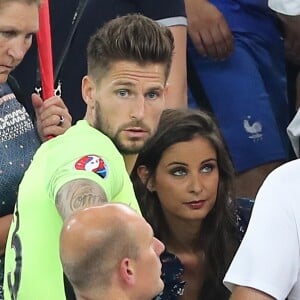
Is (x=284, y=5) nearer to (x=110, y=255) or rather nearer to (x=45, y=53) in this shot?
(x=45, y=53)

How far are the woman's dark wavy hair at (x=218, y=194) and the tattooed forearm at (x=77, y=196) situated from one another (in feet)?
3.84

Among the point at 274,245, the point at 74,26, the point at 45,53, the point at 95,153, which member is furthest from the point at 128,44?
the point at 74,26

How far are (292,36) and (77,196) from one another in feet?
6.49

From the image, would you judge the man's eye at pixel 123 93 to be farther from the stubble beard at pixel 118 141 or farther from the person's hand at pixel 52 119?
the person's hand at pixel 52 119

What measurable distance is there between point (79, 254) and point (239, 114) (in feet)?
6.47

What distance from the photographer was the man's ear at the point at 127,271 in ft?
7.49

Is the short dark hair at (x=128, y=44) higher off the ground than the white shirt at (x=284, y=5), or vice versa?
the short dark hair at (x=128, y=44)

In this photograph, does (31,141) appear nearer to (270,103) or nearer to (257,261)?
(257,261)

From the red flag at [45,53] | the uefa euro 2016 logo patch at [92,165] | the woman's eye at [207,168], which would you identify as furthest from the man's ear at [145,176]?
the uefa euro 2016 logo patch at [92,165]

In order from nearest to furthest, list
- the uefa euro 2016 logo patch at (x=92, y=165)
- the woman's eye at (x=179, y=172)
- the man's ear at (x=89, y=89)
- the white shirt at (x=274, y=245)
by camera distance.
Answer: the uefa euro 2016 logo patch at (x=92, y=165) < the white shirt at (x=274, y=245) < the man's ear at (x=89, y=89) < the woman's eye at (x=179, y=172)

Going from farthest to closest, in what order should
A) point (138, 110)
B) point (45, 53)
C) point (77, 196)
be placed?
1. point (45, 53)
2. point (138, 110)
3. point (77, 196)

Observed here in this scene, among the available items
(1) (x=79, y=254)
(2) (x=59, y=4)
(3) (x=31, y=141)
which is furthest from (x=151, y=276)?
(2) (x=59, y=4)

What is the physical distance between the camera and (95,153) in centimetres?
276

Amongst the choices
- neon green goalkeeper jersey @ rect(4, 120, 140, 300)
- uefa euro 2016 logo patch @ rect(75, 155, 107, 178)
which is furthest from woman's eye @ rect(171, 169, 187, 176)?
uefa euro 2016 logo patch @ rect(75, 155, 107, 178)
